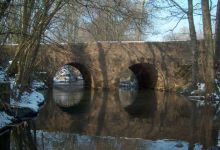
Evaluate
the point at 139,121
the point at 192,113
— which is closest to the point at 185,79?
the point at 192,113

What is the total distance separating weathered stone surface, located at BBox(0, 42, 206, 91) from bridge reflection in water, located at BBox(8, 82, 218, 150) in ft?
29.1

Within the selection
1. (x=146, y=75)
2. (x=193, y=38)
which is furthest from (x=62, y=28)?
(x=146, y=75)

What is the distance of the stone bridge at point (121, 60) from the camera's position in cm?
2477

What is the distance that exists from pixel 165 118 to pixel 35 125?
13.0ft

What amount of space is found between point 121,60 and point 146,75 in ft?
11.8

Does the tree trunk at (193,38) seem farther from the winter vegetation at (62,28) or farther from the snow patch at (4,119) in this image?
the snow patch at (4,119)

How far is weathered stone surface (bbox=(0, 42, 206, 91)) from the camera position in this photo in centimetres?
2477

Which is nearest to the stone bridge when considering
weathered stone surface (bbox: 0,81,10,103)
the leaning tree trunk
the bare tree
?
the leaning tree trunk

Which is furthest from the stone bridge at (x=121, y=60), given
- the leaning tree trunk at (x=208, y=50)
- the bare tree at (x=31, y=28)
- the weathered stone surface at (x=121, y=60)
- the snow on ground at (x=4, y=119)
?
the snow on ground at (x=4, y=119)

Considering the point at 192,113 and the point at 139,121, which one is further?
the point at 192,113

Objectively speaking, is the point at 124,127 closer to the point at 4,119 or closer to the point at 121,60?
the point at 4,119

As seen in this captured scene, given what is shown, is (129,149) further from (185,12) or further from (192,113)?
(185,12)

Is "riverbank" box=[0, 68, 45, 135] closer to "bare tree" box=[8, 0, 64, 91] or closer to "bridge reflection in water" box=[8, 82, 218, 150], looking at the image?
"bridge reflection in water" box=[8, 82, 218, 150]

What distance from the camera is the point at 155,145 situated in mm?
8227
